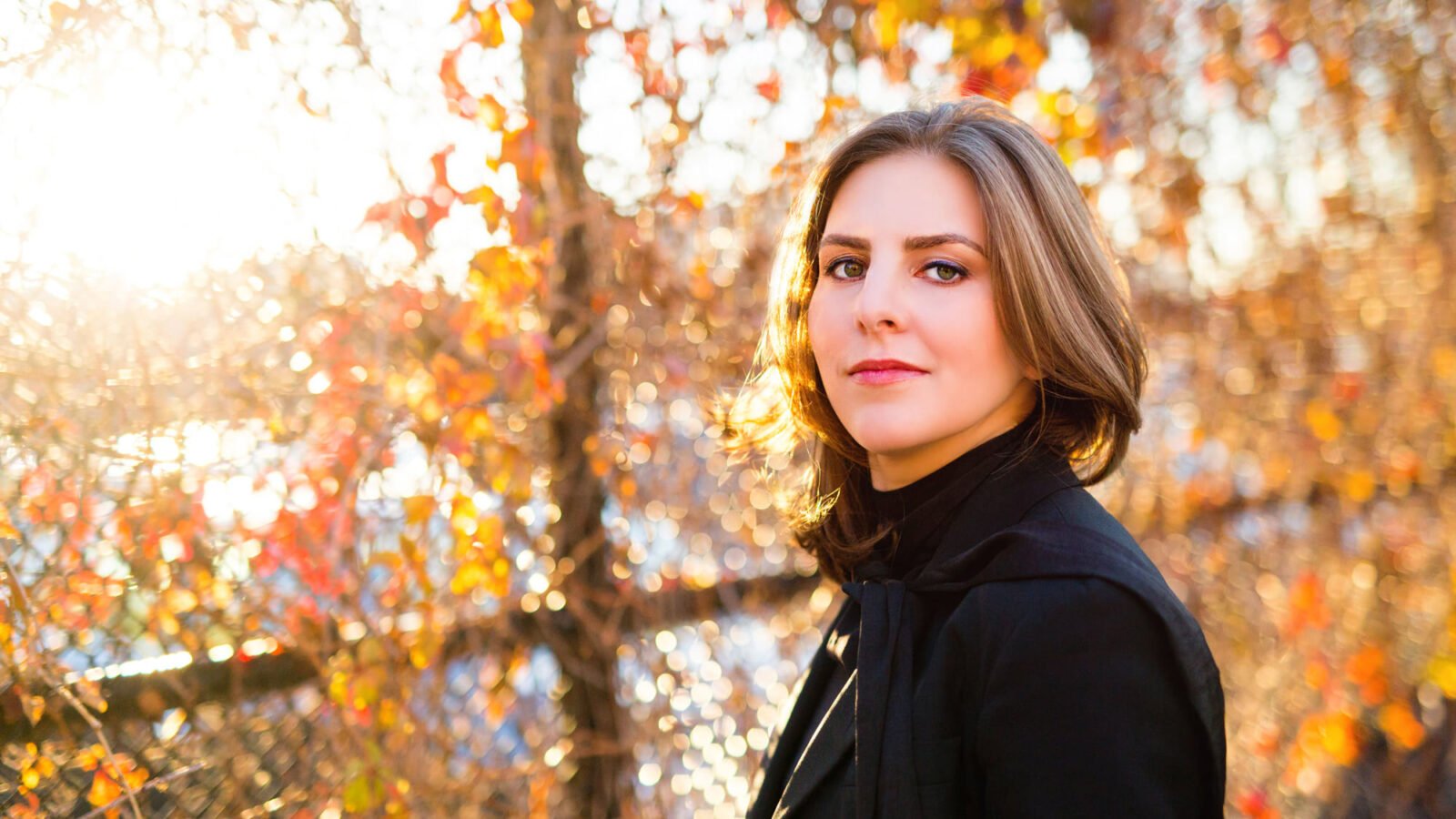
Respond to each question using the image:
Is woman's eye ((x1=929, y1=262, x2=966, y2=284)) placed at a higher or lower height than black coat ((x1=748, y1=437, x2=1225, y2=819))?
higher

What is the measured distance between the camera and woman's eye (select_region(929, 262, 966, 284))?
1.53 metres

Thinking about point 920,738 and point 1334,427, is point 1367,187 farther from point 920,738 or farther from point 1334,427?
point 920,738

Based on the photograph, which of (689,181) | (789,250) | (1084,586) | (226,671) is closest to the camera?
(1084,586)

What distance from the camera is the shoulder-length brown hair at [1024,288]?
1503mm

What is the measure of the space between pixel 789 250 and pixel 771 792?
2.92 feet

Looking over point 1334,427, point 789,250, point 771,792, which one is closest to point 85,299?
point 789,250

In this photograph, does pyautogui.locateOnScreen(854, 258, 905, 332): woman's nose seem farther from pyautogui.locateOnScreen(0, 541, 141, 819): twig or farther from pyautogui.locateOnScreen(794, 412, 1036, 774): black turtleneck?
pyautogui.locateOnScreen(0, 541, 141, 819): twig

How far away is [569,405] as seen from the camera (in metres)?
2.87

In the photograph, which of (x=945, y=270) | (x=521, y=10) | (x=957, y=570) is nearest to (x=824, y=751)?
(x=957, y=570)

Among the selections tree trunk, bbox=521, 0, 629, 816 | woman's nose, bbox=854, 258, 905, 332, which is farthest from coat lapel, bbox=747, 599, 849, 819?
tree trunk, bbox=521, 0, 629, 816

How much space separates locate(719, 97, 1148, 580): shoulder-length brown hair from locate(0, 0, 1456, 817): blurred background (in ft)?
1.97

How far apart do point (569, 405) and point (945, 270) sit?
60.1 inches

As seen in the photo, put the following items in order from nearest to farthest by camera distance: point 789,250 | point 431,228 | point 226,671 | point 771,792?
point 771,792
point 789,250
point 226,671
point 431,228

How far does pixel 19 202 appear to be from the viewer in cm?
203
